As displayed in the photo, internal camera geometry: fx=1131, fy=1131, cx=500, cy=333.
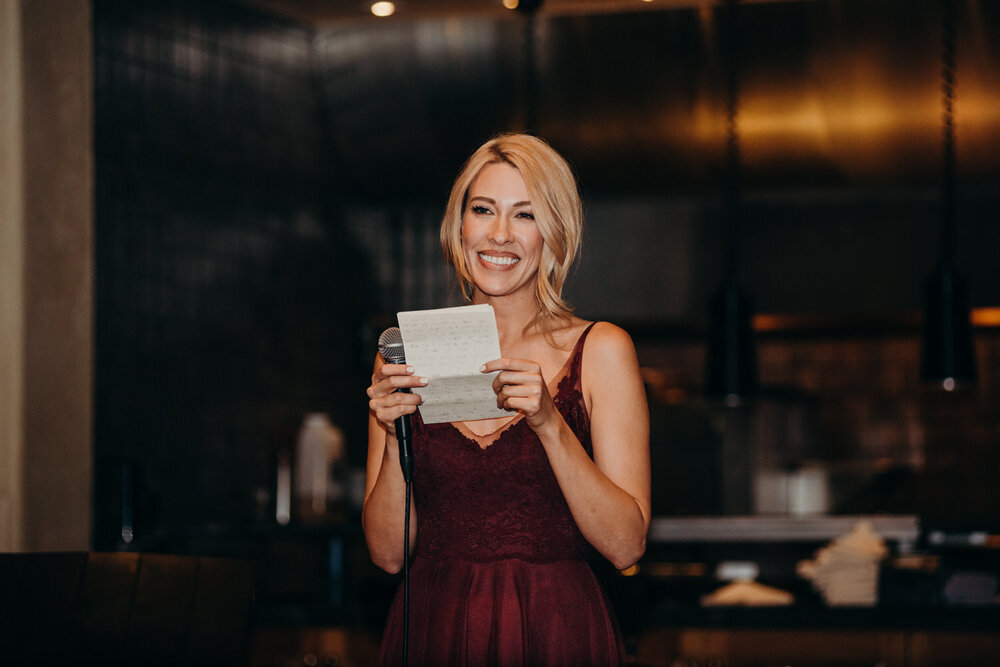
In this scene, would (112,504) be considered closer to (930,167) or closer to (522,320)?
(522,320)

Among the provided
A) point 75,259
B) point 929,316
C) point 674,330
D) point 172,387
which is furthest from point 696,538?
point 75,259

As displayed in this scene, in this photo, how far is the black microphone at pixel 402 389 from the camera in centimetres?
146

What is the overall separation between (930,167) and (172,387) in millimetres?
3426

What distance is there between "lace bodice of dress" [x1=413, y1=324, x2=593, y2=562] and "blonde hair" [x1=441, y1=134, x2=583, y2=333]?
10 cm

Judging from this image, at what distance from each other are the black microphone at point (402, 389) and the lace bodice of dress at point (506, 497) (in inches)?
4.6

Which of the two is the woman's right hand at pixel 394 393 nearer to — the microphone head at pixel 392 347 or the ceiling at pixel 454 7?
the microphone head at pixel 392 347

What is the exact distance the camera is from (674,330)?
5.61 m

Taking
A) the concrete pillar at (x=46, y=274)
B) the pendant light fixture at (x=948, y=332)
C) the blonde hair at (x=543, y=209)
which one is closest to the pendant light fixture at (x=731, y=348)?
the pendant light fixture at (x=948, y=332)

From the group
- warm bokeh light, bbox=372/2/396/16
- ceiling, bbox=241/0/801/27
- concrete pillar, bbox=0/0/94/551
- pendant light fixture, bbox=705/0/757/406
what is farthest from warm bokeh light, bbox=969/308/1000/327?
concrete pillar, bbox=0/0/94/551

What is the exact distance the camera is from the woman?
161cm

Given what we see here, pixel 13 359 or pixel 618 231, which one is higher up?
Result: pixel 618 231

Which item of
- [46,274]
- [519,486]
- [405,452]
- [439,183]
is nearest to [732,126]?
[439,183]

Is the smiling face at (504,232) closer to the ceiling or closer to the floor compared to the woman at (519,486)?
closer to the ceiling

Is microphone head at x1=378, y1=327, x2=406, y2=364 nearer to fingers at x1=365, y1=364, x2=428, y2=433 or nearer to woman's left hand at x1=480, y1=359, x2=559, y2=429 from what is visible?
fingers at x1=365, y1=364, x2=428, y2=433
